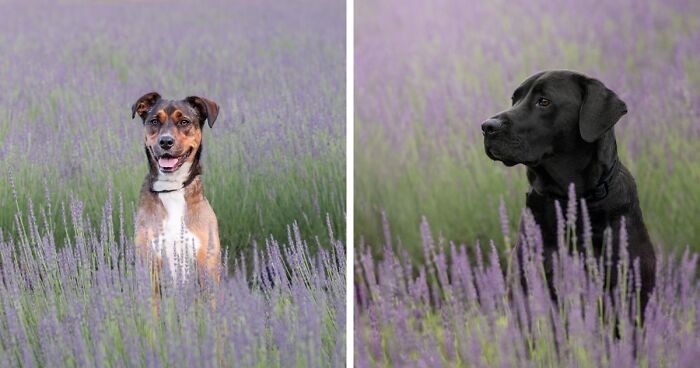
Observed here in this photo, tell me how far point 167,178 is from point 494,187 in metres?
1.13

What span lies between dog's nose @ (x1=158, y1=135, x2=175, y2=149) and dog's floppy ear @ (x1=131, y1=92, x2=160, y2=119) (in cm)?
12

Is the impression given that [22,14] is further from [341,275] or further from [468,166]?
[468,166]

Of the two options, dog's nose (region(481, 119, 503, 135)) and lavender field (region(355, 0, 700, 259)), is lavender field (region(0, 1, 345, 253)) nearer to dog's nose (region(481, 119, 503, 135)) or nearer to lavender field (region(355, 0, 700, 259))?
lavender field (region(355, 0, 700, 259))

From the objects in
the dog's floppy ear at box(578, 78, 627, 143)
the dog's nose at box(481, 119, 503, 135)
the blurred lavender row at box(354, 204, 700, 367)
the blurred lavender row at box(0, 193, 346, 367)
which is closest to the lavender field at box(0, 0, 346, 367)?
the blurred lavender row at box(0, 193, 346, 367)

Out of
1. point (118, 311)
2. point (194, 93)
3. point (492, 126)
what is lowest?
point (118, 311)

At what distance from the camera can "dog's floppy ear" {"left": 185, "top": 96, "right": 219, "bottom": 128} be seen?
2.87 meters

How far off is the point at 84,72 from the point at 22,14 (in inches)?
10.9

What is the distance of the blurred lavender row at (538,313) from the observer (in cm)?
254

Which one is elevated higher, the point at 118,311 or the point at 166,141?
the point at 166,141

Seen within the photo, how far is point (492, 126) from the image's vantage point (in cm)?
266

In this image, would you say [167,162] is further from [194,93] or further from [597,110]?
[597,110]

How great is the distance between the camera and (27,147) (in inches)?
112

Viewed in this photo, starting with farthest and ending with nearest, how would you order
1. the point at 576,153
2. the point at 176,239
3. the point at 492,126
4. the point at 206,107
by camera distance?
the point at 206,107
the point at 176,239
the point at 492,126
the point at 576,153

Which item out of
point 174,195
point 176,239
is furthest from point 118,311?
point 174,195
